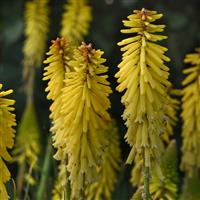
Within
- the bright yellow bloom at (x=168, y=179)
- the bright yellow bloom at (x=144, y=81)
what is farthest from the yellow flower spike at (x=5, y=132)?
the bright yellow bloom at (x=168, y=179)

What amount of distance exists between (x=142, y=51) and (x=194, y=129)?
1.21 metres

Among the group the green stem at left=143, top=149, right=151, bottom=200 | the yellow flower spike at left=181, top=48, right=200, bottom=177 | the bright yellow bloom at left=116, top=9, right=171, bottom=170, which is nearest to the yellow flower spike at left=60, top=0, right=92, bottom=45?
the yellow flower spike at left=181, top=48, right=200, bottom=177

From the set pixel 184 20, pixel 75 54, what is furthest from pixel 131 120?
pixel 184 20

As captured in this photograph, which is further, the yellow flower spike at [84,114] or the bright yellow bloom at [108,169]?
the bright yellow bloom at [108,169]

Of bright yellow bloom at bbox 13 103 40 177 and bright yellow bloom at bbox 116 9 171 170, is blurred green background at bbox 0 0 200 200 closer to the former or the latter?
bright yellow bloom at bbox 13 103 40 177

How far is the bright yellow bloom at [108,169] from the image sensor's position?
403 cm

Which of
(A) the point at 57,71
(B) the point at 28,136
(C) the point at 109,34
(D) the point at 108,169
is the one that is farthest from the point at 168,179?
(C) the point at 109,34

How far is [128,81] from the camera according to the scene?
305 centimetres

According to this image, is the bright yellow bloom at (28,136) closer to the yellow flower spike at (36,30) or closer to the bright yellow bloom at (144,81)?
the yellow flower spike at (36,30)

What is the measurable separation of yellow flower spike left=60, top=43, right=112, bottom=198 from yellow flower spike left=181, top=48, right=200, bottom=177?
0.94m

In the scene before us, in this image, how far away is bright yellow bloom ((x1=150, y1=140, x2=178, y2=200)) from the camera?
3639mm

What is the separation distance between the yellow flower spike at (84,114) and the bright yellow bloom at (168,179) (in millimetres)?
516

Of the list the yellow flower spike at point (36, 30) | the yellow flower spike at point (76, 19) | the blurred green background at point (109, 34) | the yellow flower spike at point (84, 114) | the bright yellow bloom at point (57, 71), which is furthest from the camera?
the blurred green background at point (109, 34)

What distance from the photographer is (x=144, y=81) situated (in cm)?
302
